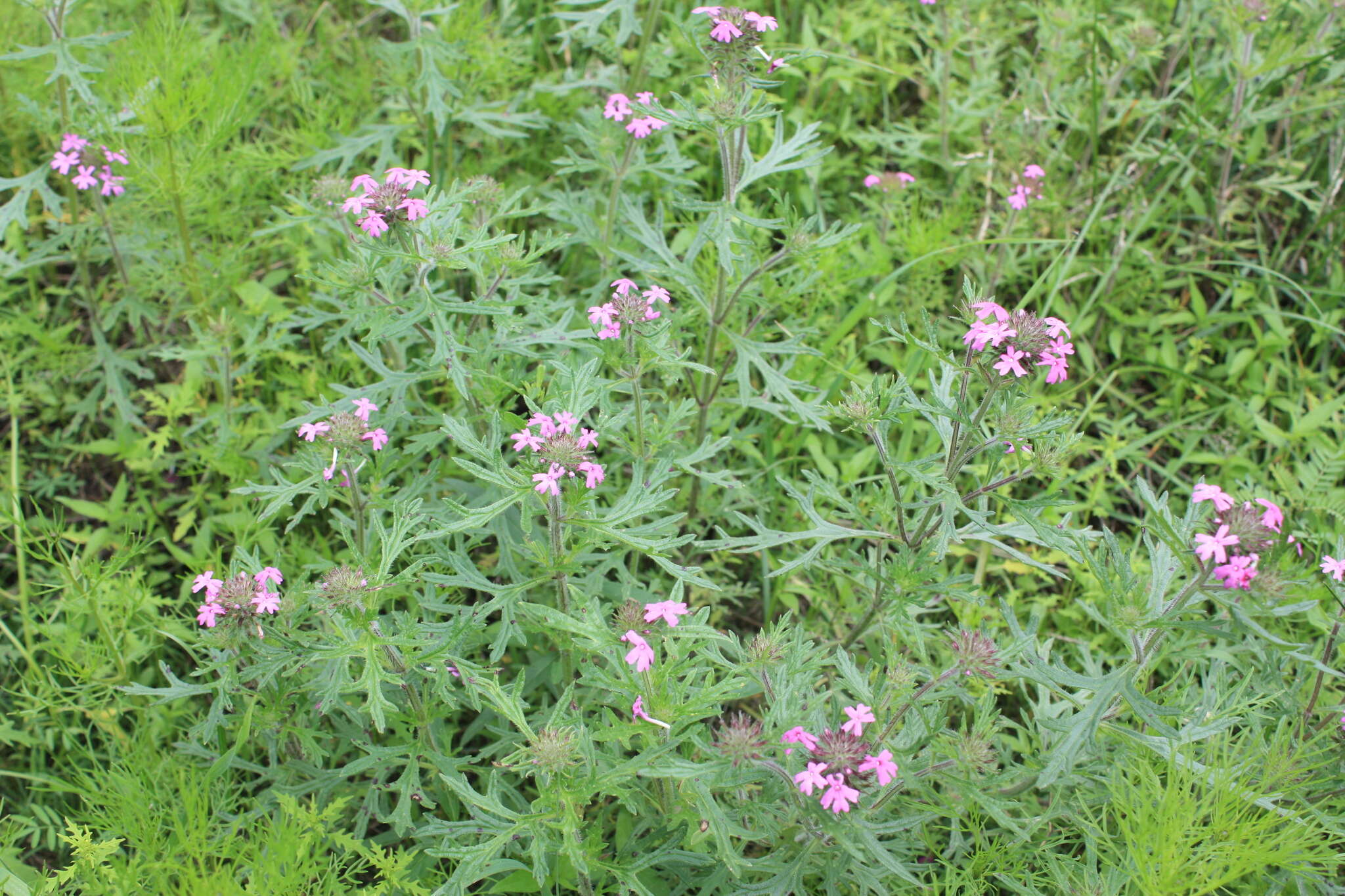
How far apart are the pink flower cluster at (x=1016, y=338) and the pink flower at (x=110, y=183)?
3.40 m

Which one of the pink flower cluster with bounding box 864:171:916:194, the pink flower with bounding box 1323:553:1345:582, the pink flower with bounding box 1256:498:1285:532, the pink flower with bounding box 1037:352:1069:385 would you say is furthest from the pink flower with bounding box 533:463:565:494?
the pink flower cluster with bounding box 864:171:916:194

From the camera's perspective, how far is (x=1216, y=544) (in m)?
2.12

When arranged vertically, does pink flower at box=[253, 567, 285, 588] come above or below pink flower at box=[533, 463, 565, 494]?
below

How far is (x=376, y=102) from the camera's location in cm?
500

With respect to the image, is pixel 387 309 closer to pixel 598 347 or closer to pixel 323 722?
pixel 598 347

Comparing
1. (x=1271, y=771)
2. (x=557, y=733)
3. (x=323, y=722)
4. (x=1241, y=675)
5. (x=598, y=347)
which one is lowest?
(x=323, y=722)

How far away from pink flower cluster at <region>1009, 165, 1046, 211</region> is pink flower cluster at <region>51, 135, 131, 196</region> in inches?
146

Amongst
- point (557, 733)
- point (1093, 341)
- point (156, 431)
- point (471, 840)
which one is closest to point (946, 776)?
point (557, 733)

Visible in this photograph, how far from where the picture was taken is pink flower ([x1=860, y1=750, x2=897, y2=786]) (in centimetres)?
219

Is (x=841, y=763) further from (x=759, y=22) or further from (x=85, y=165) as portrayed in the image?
(x=85, y=165)

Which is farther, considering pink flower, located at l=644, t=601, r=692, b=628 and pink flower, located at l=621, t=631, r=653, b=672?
pink flower, located at l=644, t=601, r=692, b=628

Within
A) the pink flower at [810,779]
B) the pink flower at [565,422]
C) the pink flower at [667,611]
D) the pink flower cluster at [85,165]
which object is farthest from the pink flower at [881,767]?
the pink flower cluster at [85,165]

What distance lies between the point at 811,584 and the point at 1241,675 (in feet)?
4.75

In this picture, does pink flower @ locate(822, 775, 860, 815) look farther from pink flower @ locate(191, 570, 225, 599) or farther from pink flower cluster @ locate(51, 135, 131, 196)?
pink flower cluster @ locate(51, 135, 131, 196)
